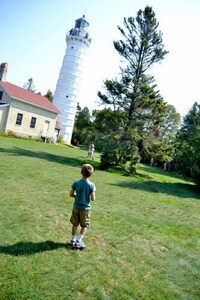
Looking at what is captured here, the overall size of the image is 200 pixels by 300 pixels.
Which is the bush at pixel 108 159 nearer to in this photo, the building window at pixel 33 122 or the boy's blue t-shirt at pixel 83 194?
the boy's blue t-shirt at pixel 83 194

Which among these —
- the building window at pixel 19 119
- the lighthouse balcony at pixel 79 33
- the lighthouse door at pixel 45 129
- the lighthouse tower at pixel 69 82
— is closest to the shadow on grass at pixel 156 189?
the building window at pixel 19 119

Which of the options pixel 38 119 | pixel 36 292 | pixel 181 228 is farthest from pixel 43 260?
pixel 38 119

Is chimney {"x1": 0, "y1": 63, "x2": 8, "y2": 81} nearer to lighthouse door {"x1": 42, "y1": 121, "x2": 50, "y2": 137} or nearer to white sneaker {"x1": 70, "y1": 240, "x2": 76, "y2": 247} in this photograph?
lighthouse door {"x1": 42, "y1": 121, "x2": 50, "y2": 137}

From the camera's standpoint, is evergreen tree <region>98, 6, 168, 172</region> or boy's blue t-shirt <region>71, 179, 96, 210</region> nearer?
boy's blue t-shirt <region>71, 179, 96, 210</region>

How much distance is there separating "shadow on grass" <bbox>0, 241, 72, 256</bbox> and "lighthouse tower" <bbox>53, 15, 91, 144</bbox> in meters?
46.7

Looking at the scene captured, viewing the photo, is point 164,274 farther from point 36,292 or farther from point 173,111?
point 173,111

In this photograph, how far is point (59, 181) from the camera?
42.4 feet

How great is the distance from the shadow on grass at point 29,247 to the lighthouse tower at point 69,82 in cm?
4671

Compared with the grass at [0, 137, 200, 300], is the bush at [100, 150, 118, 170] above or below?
above

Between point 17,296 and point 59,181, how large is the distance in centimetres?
896

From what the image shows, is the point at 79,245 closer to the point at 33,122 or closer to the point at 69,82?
the point at 33,122

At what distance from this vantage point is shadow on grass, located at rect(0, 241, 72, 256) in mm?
5229

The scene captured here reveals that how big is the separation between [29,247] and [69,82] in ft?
160

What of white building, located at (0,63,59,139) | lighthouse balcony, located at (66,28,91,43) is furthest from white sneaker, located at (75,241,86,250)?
lighthouse balcony, located at (66,28,91,43)
